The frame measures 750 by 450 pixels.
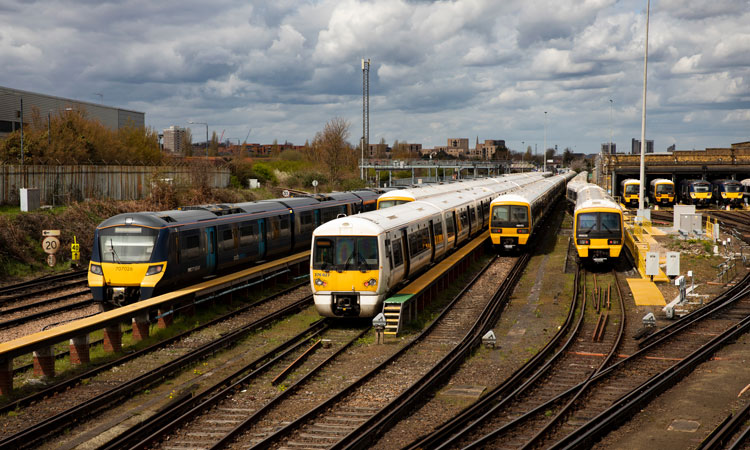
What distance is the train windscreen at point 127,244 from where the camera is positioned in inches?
739

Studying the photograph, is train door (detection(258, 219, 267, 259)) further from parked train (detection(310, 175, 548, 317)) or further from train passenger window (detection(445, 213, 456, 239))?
train passenger window (detection(445, 213, 456, 239))

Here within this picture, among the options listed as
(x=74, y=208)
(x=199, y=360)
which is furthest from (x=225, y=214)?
(x=74, y=208)

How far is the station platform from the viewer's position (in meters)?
21.8

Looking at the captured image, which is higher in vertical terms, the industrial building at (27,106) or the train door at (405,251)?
the industrial building at (27,106)

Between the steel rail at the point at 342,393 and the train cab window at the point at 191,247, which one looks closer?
the steel rail at the point at 342,393

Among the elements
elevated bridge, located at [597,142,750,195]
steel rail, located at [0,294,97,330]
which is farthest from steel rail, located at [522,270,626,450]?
elevated bridge, located at [597,142,750,195]

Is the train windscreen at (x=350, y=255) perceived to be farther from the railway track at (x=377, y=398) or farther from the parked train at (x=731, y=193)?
the parked train at (x=731, y=193)

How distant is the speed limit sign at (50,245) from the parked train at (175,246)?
351 inches

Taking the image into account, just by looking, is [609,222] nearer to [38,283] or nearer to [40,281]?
[38,283]

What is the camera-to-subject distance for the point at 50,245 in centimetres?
2844

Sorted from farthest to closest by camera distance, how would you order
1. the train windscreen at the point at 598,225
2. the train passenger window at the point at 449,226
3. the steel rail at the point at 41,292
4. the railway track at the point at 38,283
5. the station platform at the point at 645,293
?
1. the train windscreen at the point at 598,225
2. the train passenger window at the point at 449,226
3. the railway track at the point at 38,283
4. the steel rail at the point at 41,292
5. the station platform at the point at 645,293

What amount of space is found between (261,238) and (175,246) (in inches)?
230

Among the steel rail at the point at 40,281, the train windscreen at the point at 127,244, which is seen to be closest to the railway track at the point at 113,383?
the train windscreen at the point at 127,244

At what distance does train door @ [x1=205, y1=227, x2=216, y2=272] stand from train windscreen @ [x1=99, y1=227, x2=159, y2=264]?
277 cm
